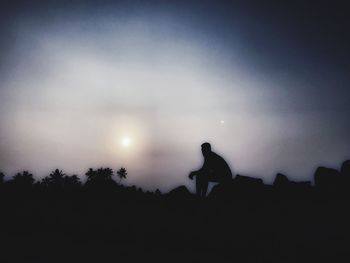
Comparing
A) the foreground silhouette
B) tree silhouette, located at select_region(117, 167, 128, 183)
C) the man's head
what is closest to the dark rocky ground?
the foreground silhouette

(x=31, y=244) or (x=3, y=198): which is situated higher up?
(x=3, y=198)

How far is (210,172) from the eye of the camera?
11.3 metres

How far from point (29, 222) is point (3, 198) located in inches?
129

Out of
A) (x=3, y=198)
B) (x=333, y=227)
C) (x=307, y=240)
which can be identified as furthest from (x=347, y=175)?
(x=3, y=198)

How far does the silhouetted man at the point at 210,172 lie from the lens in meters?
11.2

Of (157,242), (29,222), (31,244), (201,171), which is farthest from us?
(201,171)

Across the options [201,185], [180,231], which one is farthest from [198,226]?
[201,185]

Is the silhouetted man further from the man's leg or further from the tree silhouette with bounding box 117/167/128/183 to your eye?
the tree silhouette with bounding box 117/167/128/183

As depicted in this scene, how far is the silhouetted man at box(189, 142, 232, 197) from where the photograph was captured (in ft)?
36.7

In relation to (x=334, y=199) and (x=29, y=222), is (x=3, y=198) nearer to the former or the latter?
(x=29, y=222)

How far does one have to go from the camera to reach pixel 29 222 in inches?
313

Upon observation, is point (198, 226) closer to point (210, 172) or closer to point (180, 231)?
point (180, 231)

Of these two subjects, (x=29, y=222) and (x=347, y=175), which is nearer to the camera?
(x=29, y=222)

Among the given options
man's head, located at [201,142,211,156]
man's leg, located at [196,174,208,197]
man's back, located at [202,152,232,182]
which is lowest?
man's leg, located at [196,174,208,197]
